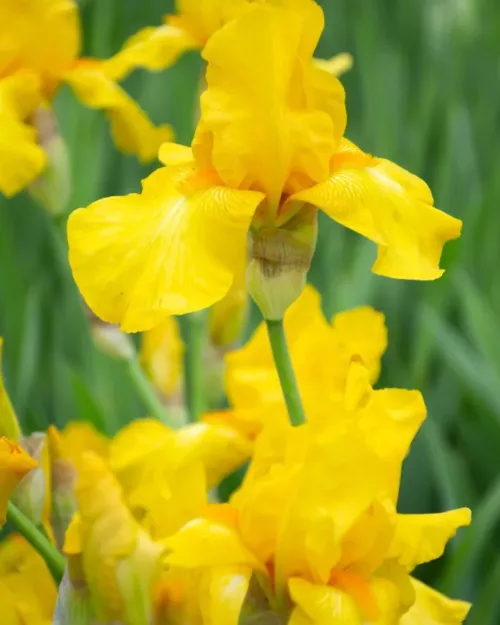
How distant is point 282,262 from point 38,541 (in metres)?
0.21

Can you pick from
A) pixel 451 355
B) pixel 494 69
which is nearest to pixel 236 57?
pixel 451 355

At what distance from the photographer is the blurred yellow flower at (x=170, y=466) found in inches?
20.5

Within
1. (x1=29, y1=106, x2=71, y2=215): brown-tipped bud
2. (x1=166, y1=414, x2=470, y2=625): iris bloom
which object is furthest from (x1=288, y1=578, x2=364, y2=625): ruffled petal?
(x1=29, y1=106, x2=71, y2=215): brown-tipped bud

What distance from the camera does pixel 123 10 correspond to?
173 cm

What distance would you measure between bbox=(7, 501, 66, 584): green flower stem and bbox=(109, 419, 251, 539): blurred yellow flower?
A: 2.1 inches

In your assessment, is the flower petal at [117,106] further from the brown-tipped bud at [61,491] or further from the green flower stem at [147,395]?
the brown-tipped bud at [61,491]

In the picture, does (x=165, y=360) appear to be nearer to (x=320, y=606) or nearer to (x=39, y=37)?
(x=39, y=37)

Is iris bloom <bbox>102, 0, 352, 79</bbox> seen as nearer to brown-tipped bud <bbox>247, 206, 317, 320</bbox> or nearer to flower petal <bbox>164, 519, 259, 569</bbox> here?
brown-tipped bud <bbox>247, 206, 317, 320</bbox>

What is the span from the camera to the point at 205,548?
469mm

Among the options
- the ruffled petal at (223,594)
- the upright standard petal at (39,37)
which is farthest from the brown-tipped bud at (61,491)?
the upright standard petal at (39,37)

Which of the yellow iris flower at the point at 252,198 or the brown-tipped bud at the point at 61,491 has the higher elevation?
the yellow iris flower at the point at 252,198

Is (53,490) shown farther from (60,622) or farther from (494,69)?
(494,69)

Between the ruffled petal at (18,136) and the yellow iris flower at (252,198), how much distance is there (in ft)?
0.48

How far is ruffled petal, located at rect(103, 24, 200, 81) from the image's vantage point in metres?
0.76
